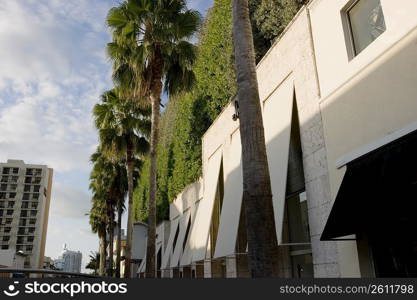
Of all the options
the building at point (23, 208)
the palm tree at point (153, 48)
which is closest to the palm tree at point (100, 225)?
the palm tree at point (153, 48)

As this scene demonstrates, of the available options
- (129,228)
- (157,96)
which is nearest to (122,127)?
(129,228)

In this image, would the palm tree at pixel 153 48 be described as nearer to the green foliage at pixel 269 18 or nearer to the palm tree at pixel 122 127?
the green foliage at pixel 269 18

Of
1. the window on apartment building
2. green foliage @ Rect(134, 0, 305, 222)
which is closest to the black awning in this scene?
the window on apartment building

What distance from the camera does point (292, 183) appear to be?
943 cm

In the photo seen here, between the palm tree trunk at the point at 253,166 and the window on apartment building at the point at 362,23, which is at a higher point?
the window on apartment building at the point at 362,23

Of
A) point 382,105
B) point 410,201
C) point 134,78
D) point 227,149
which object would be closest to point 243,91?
point 382,105

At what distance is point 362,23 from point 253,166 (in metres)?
3.79

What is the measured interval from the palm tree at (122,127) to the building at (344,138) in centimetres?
1084

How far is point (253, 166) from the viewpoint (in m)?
5.45

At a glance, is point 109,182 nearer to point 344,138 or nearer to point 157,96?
point 157,96

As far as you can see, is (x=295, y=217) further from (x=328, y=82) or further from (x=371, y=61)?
(x=371, y=61)

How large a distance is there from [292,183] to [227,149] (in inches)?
200

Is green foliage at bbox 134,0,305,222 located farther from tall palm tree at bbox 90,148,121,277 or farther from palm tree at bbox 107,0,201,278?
tall palm tree at bbox 90,148,121,277

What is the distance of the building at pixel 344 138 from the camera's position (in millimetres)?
5617
